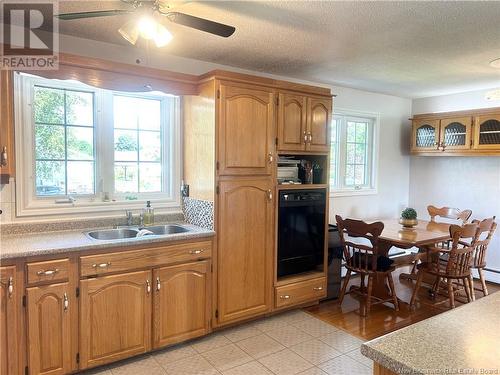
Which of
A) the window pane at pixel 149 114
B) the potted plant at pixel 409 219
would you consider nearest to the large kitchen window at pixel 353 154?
the potted plant at pixel 409 219

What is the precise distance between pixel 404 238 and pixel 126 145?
2.64 metres

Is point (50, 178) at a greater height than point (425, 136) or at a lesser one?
lesser

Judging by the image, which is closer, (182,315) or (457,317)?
(457,317)

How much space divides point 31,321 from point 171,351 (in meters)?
1.02

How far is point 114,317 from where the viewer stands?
248 cm

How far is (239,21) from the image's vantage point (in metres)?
2.40

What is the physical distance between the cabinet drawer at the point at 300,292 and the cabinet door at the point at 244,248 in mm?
136

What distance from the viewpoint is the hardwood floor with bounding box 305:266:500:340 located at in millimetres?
3212

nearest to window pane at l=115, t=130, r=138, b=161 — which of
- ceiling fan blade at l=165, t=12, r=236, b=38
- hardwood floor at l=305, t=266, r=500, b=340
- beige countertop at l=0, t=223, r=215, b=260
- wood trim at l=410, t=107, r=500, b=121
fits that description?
beige countertop at l=0, t=223, r=215, b=260

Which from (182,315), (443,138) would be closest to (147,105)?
(182,315)

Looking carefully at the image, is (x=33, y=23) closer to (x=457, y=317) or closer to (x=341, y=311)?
(x=457, y=317)

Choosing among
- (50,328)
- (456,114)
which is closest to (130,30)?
(50,328)

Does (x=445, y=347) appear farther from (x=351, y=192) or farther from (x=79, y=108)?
(x=351, y=192)

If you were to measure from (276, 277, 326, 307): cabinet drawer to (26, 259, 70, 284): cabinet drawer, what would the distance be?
1.77 m
